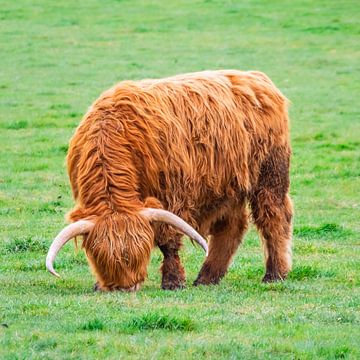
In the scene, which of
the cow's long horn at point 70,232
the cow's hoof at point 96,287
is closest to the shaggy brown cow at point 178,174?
the cow's long horn at point 70,232

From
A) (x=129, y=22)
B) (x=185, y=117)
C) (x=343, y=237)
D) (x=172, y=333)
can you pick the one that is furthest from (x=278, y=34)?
(x=172, y=333)

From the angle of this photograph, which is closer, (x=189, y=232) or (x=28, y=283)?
(x=189, y=232)

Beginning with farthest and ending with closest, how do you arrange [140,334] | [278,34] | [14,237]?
[278,34] < [14,237] < [140,334]

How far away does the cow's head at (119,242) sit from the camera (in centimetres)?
945

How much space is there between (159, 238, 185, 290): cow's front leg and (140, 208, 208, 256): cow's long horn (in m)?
0.44

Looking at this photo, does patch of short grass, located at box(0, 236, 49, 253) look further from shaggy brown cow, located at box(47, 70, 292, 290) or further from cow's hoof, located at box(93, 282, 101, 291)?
cow's hoof, located at box(93, 282, 101, 291)

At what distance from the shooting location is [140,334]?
25.7 ft

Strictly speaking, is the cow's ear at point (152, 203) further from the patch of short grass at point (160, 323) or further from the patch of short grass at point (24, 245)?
the patch of short grass at point (24, 245)

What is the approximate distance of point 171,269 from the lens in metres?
10.2

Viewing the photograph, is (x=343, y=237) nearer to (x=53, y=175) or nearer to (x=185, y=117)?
(x=185, y=117)

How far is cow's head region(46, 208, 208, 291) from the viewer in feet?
31.0

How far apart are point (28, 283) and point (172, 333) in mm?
2907

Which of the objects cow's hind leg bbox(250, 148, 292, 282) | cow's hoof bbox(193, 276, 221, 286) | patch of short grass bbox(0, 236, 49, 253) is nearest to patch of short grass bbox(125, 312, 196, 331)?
cow's hoof bbox(193, 276, 221, 286)

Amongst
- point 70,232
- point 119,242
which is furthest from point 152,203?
point 70,232
